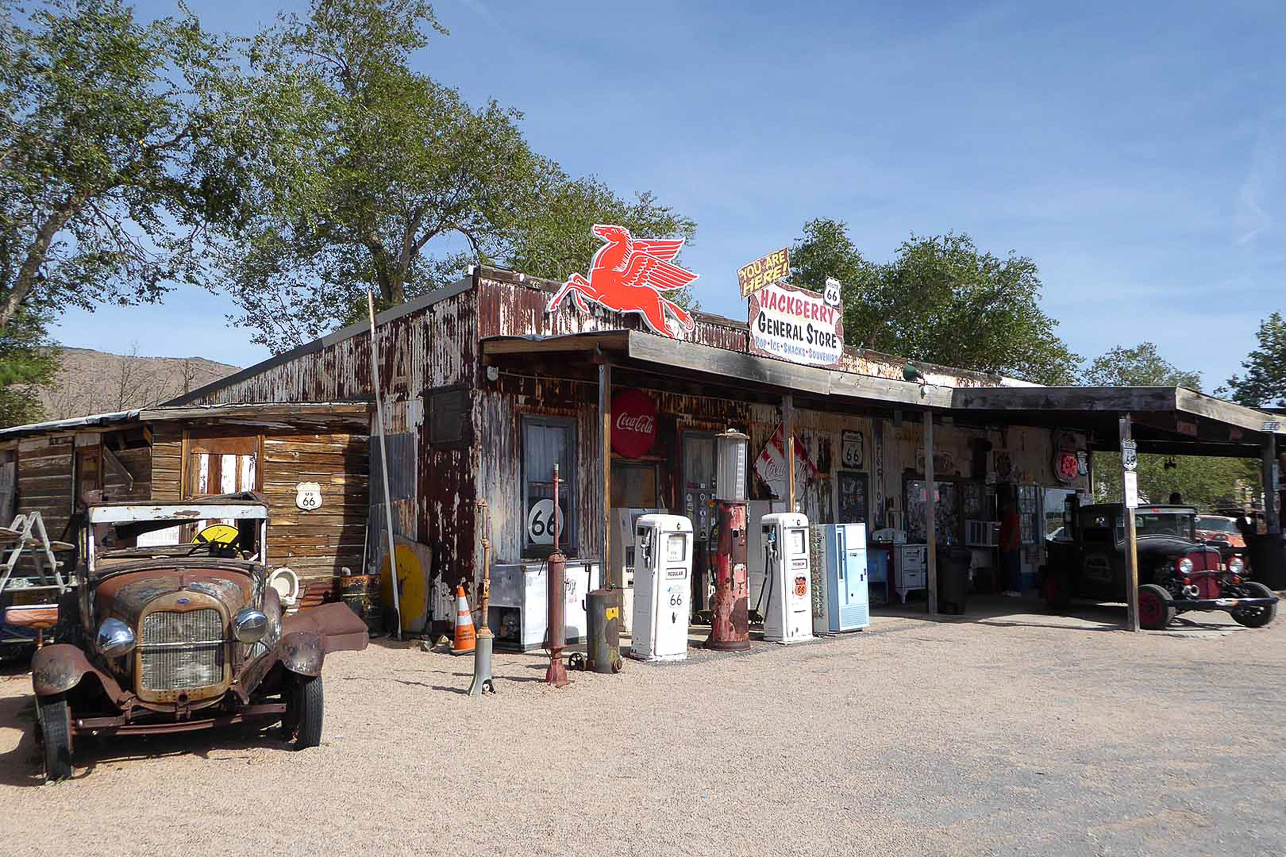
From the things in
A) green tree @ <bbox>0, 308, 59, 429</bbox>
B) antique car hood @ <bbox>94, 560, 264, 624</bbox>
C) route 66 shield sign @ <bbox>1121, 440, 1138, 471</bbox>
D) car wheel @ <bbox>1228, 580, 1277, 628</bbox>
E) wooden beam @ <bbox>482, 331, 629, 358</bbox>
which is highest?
green tree @ <bbox>0, 308, 59, 429</bbox>

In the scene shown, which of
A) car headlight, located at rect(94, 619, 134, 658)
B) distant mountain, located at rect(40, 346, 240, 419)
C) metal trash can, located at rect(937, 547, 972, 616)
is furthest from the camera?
distant mountain, located at rect(40, 346, 240, 419)

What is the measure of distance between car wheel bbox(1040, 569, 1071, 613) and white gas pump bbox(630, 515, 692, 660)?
323 inches

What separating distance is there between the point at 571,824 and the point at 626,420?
8.68 m

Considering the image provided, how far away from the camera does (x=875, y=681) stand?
9.45 m

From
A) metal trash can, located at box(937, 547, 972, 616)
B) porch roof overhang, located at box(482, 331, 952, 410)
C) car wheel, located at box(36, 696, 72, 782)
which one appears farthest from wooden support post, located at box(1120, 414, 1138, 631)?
car wheel, located at box(36, 696, 72, 782)

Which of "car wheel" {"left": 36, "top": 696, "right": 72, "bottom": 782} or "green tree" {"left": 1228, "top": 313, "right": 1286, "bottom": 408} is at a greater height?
"green tree" {"left": 1228, "top": 313, "right": 1286, "bottom": 408}

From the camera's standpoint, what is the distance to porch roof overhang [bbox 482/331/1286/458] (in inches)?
426

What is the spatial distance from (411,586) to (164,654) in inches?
248

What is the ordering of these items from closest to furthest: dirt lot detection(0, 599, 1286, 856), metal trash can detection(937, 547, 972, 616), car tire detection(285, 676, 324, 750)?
dirt lot detection(0, 599, 1286, 856) → car tire detection(285, 676, 324, 750) → metal trash can detection(937, 547, 972, 616)

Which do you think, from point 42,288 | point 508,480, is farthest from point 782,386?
point 42,288

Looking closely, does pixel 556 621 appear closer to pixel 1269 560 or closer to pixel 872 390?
pixel 872 390

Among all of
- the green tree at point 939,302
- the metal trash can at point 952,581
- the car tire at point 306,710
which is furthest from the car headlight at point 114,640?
the green tree at point 939,302

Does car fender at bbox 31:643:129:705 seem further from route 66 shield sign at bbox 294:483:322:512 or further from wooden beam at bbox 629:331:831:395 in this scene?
route 66 shield sign at bbox 294:483:322:512

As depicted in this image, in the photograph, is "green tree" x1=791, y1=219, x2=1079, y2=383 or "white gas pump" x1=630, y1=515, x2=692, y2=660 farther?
"green tree" x1=791, y1=219, x2=1079, y2=383
